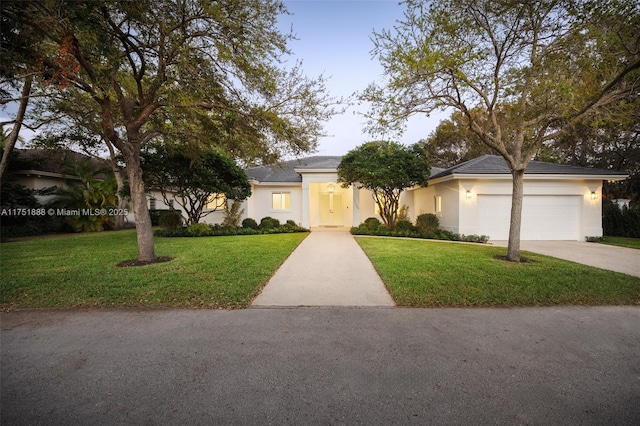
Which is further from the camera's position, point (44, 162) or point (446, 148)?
point (446, 148)

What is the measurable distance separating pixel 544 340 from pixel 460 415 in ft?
6.29

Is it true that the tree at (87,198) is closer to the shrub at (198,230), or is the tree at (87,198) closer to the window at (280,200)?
the shrub at (198,230)

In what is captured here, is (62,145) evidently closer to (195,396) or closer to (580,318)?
(195,396)

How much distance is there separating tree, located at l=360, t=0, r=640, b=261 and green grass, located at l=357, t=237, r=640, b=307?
1257 mm

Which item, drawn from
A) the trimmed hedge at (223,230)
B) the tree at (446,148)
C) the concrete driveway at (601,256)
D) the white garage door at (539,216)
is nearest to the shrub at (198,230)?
the trimmed hedge at (223,230)

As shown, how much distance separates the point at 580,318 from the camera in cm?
377

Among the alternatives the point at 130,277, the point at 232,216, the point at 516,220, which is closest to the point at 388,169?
the point at 516,220

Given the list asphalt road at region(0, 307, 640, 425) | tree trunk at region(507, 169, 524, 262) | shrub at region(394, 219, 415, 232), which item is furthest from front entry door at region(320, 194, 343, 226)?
asphalt road at region(0, 307, 640, 425)

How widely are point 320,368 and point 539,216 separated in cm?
1355

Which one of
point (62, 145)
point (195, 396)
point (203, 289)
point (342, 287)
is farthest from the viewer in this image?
point (62, 145)

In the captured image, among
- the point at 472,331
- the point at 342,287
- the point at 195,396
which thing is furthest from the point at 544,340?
the point at 195,396

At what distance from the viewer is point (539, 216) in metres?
12.0

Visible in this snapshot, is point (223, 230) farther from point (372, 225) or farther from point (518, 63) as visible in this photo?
point (518, 63)

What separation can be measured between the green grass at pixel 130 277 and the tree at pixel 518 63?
5106mm
